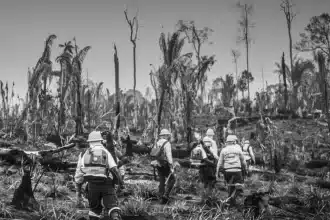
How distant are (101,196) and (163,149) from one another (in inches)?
102

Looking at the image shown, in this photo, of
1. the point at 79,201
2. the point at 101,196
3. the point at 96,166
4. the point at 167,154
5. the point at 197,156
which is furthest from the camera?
the point at 197,156

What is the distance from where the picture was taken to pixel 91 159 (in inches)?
219

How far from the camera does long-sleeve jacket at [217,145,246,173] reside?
26.0 ft

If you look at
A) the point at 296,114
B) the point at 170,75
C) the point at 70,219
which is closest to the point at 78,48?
the point at 170,75

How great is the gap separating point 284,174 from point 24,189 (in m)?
9.37

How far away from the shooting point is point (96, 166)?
18.1 ft

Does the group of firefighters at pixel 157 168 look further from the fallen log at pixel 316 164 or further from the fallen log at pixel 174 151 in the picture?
the fallen log at pixel 316 164

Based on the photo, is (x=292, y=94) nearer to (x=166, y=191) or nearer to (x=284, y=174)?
(x=284, y=174)

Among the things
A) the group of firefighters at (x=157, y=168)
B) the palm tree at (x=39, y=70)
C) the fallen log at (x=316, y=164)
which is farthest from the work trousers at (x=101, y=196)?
the fallen log at (x=316, y=164)

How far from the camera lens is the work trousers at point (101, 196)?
18.1 ft

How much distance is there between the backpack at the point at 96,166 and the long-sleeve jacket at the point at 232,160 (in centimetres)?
325

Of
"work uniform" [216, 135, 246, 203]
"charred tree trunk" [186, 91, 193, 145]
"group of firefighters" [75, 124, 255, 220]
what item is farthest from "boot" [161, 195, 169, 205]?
"charred tree trunk" [186, 91, 193, 145]

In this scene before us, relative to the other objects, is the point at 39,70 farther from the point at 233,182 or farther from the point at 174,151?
A: the point at 233,182

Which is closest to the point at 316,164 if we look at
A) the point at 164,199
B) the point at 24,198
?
the point at 164,199
